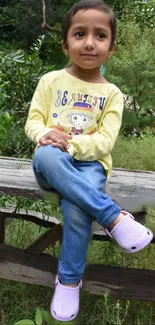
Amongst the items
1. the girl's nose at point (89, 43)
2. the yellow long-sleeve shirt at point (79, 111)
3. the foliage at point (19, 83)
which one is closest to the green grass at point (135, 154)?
the foliage at point (19, 83)

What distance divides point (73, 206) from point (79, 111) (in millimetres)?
410

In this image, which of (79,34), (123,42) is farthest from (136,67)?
(79,34)

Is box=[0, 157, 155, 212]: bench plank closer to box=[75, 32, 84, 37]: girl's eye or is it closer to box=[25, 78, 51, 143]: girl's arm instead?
box=[25, 78, 51, 143]: girl's arm

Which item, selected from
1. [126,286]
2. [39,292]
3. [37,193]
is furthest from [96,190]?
[39,292]

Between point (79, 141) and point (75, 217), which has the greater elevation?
point (79, 141)

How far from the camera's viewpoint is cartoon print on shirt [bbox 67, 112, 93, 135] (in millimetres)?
1853

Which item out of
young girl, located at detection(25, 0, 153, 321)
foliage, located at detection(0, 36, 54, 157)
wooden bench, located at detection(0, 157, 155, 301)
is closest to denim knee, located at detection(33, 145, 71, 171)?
young girl, located at detection(25, 0, 153, 321)

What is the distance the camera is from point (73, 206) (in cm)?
166

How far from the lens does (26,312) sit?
2354mm

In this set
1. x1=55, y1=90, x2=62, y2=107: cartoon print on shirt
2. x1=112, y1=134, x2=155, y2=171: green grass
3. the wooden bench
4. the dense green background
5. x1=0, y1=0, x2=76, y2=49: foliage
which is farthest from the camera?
x1=0, y1=0, x2=76, y2=49: foliage

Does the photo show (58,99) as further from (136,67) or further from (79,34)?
(136,67)

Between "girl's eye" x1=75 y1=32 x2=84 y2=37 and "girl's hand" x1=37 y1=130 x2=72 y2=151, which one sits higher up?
"girl's eye" x1=75 y1=32 x2=84 y2=37

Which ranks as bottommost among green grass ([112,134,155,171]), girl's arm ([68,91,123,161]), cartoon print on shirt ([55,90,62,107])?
green grass ([112,134,155,171])

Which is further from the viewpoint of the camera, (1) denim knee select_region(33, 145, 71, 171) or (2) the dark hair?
(2) the dark hair
